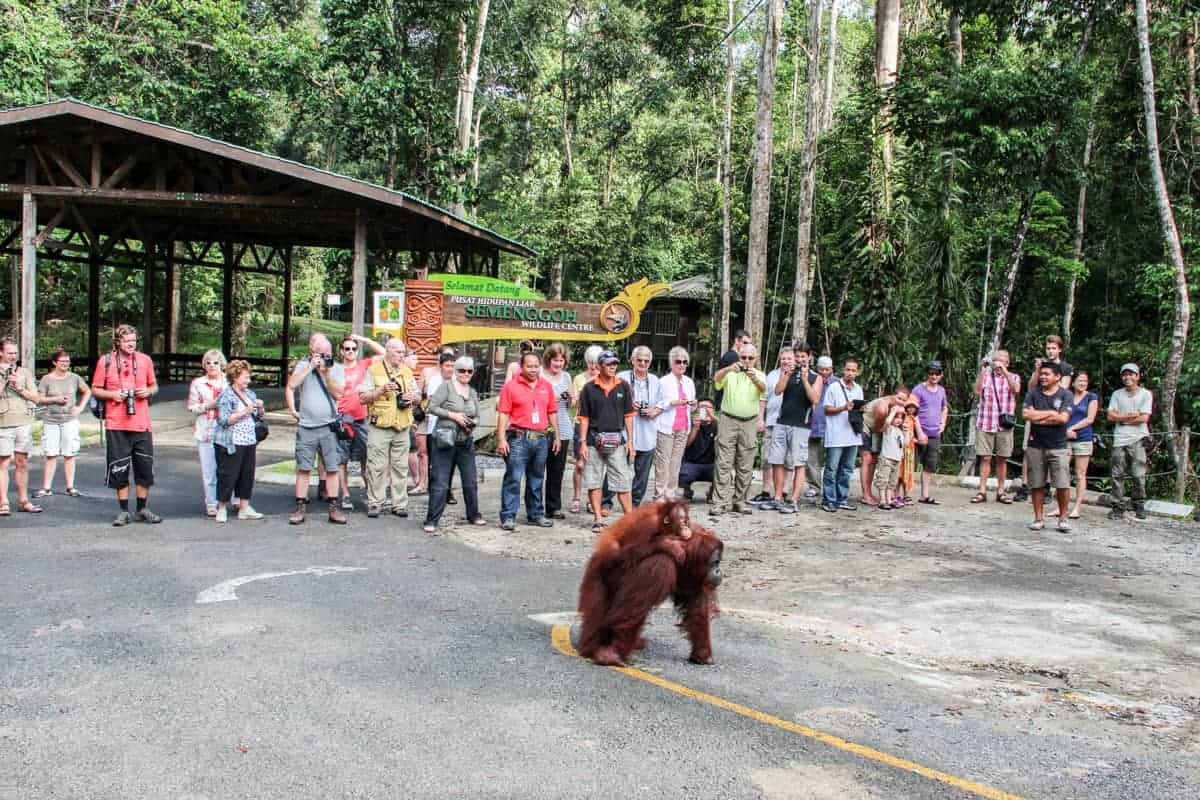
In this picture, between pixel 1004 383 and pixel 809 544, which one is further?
pixel 1004 383

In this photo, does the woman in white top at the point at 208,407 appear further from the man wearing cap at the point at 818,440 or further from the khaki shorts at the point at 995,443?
the khaki shorts at the point at 995,443

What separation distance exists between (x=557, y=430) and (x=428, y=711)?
18.3 feet

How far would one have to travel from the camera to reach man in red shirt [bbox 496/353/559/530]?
959cm

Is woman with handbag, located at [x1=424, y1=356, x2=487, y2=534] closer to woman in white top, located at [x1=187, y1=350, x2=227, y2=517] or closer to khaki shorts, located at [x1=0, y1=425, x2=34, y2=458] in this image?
woman in white top, located at [x1=187, y1=350, x2=227, y2=517]

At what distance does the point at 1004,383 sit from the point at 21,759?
36.1 feet

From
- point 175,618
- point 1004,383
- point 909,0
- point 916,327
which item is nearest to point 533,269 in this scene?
point 909,0

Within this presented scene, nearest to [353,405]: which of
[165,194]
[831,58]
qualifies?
[165,194]

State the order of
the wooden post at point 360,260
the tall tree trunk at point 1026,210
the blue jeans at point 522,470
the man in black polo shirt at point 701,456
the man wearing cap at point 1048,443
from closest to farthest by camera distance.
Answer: the blue jeans at point 522,470 → the man wearing cap at point 1048,443 → the man in black polo shirt at point 701,456 → the tall tree trunk at point 1026,210 → the wooden post at point 360,260

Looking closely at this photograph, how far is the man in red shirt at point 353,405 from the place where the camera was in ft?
32.4

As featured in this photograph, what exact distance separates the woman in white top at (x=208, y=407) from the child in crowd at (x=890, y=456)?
726 cm

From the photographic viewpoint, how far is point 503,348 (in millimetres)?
24578

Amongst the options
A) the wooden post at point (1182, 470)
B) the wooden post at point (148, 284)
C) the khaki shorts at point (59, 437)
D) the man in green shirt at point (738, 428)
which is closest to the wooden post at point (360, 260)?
the khaki shorts at point (59, 437)

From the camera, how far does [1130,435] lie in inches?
441

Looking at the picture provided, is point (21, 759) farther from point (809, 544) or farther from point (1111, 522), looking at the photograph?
point (1111, 522)
